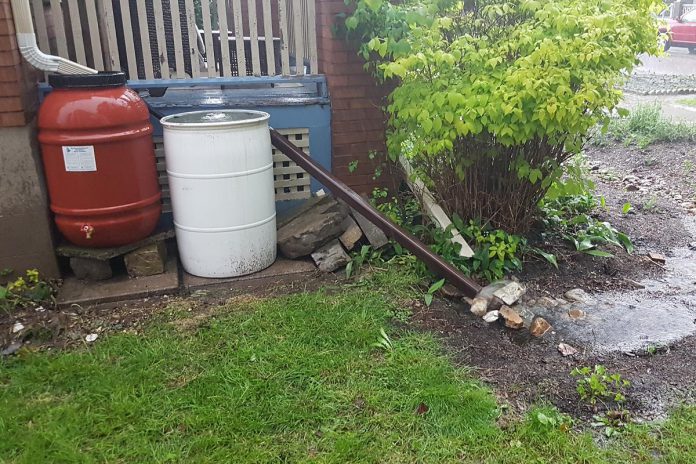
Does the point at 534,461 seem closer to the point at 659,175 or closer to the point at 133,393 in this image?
the point at 133,393

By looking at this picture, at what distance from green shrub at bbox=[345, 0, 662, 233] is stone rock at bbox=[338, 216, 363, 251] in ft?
2.01

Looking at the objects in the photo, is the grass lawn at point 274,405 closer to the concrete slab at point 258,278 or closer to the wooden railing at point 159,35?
the concrete slab at point 258,278

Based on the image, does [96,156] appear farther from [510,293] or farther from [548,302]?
[548,302]

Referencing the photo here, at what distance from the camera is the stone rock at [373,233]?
451cm

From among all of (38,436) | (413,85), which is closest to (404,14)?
(413,85)

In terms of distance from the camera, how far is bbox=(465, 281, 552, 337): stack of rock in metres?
3.61

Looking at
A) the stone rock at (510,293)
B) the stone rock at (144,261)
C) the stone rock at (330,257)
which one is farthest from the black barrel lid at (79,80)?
the stone rock at (510,293)

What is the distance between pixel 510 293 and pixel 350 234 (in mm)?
1291

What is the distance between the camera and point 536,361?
329 centimetres

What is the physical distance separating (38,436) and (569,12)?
11.8 feet

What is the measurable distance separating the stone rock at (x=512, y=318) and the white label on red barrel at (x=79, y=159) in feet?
8.95

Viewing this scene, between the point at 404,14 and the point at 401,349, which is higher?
the point at 404,14

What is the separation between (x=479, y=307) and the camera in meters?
3.75

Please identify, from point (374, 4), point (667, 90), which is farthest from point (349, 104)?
point (667, 90)
